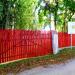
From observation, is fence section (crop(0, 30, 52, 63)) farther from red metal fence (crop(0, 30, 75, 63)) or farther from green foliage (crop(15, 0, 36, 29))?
green foliage (crop(15, 0, 36, 29))

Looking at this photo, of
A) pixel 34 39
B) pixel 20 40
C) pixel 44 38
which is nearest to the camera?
pixel 20 40

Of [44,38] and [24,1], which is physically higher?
[24,1]

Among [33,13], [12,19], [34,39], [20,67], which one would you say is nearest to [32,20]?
[33,13]

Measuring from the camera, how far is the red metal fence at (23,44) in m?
20.3

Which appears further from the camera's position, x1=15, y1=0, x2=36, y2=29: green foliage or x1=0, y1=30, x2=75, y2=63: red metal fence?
x1=15, y1=0, x2=36, y2=29: green foliage

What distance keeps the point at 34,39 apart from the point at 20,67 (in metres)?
7.66

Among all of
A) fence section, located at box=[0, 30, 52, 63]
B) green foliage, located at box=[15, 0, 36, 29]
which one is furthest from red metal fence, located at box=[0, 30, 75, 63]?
green foliage, located at box=[15, 0, 36, 29]

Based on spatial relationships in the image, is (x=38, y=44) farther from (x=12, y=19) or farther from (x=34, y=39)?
(x=12, y=19)

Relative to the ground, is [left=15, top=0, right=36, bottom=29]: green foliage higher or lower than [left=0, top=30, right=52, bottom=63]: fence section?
higher

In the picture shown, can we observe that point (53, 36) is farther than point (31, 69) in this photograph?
Yes

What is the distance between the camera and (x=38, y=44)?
2528 cm

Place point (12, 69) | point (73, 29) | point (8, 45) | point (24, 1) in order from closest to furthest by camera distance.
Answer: point (12, 69) → point (8, 45) → point (73, 29) → point (24, 1)

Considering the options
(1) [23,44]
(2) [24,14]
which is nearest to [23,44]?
(1) [23,44]

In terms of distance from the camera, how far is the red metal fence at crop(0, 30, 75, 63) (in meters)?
20.3
